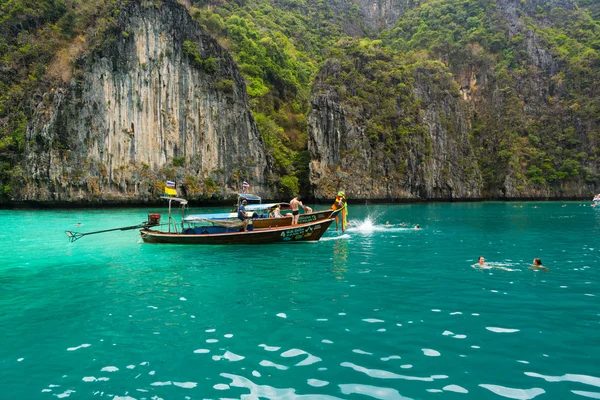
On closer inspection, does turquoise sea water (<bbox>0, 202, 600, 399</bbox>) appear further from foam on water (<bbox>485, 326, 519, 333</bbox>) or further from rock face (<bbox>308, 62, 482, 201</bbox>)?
rock face (<bbox>308, 62, 482, 201</bbox>)

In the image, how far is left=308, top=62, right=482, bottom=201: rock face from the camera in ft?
219

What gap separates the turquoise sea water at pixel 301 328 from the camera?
565 cm

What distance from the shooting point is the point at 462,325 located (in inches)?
314

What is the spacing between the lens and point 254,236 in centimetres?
2058

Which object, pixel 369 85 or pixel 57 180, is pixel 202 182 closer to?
pixel 57 180

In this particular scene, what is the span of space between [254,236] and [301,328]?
12.9 meters

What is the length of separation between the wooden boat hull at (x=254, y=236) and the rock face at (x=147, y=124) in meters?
34.4

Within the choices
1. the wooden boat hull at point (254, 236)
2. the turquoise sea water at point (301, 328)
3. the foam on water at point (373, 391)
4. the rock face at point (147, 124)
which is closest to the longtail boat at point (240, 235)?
the wooden boat hull at point (254, 236)

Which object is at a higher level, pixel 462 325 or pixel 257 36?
pixel 257 36

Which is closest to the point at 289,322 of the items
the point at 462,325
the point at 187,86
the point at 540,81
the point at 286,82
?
the point at 462,325

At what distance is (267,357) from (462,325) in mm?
4055

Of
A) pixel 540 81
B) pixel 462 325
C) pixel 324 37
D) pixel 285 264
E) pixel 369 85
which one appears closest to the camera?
pixel 462 325

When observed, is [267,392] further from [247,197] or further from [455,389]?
[247,197]

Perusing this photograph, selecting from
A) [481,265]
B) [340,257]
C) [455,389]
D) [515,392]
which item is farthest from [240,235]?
[515,392]
